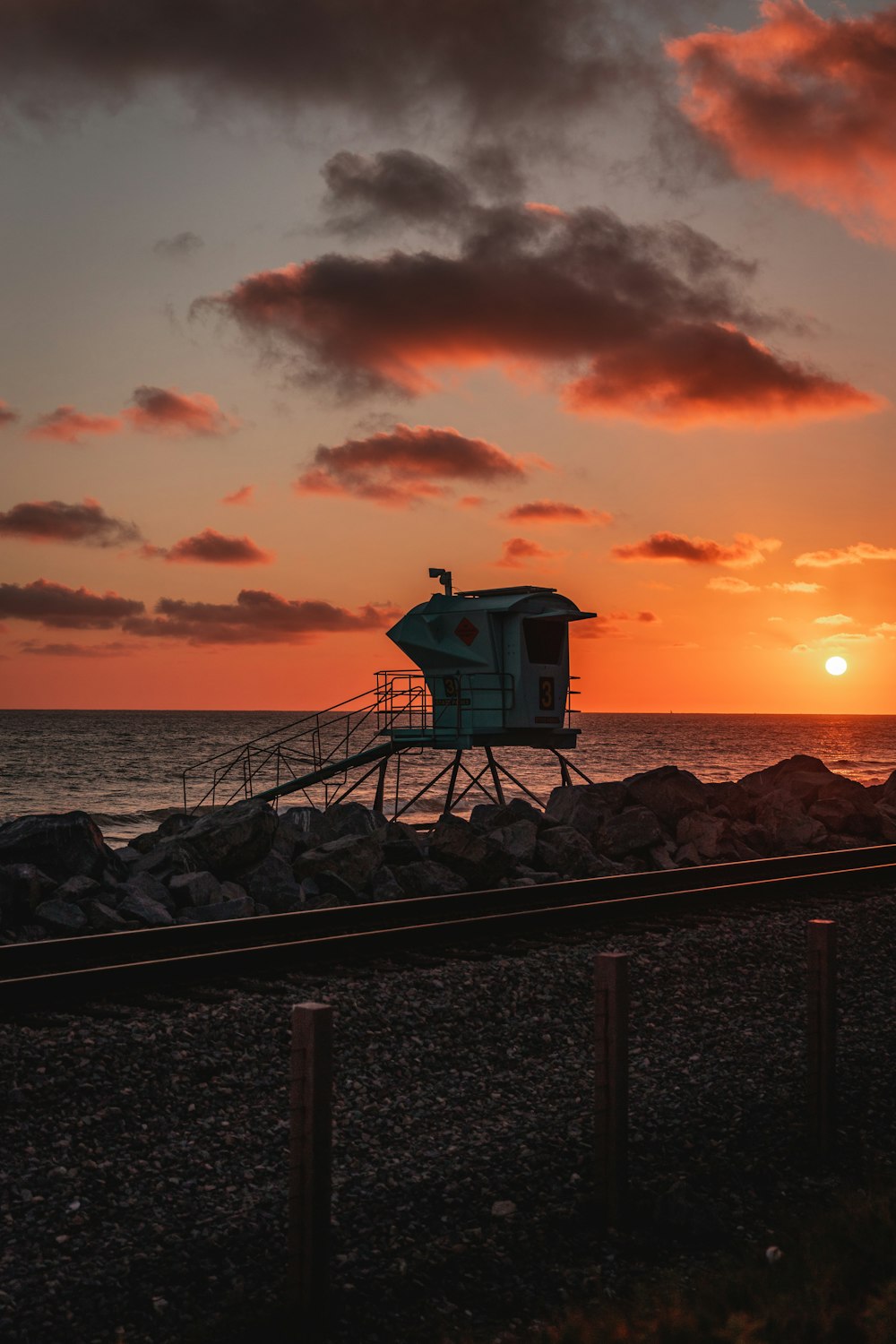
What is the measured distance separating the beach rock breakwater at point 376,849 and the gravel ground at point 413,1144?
19.9 ft

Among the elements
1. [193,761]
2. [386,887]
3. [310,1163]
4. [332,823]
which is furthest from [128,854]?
[193,761]

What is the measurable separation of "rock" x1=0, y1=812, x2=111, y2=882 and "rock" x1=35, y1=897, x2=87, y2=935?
1843 mm

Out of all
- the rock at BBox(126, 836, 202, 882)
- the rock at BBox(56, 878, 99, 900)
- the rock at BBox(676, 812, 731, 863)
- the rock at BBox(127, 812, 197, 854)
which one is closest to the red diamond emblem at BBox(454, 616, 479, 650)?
the rock at BBox(676, 812, 731, 863)

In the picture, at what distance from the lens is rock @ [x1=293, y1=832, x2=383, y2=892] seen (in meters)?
17.0

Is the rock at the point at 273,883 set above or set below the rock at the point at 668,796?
below

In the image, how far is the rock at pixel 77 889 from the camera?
47.1ft

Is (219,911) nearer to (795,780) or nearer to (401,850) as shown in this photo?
(401,850)

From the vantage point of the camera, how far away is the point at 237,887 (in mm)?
16109

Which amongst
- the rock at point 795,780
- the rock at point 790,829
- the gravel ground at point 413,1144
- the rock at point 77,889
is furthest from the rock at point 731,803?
the gravel ground at point 413,1144

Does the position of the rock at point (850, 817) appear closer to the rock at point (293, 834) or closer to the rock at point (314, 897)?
the rock at point (293, 834)

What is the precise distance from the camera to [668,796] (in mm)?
23719

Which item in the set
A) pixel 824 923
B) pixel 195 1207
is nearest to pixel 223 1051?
pixel 195 1207

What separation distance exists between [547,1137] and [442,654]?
71.4 ft

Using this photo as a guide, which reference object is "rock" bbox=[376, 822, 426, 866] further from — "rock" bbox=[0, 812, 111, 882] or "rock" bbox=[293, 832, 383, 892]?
"rock" bbox=[0, 812, 111, 882]
